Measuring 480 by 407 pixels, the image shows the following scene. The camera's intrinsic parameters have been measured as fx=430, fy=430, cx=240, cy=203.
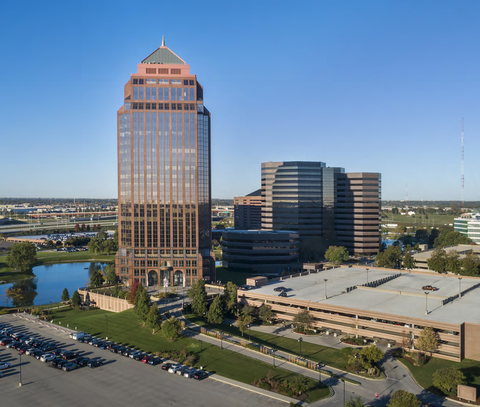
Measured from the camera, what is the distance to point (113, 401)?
6100 centimetres

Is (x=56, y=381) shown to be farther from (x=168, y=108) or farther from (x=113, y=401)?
(x=168, y=108)

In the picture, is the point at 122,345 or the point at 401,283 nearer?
the point at 122,345

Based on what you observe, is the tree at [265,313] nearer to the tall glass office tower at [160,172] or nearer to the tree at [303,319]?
the tree at [303,319]

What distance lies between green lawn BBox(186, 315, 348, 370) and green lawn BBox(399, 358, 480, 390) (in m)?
11.2

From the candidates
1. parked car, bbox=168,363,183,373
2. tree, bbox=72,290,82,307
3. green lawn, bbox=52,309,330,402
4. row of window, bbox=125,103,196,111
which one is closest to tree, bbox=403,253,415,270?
row of window, bbox=125,103,196,111

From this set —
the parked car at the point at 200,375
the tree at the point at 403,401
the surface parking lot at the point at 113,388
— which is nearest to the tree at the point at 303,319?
the parked car at the point at 200,375

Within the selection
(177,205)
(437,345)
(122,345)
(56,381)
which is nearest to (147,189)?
(177,205)

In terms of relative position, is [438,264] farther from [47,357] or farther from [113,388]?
[47,357]

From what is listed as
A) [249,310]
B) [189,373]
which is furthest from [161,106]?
[189,373]

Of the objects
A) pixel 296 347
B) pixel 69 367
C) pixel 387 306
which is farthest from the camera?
pixel 387 306

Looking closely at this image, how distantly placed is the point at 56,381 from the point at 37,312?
46342mm

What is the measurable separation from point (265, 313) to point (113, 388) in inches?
1547

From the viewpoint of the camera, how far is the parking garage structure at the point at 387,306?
75.4 metres

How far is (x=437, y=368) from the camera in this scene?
70938 mm
